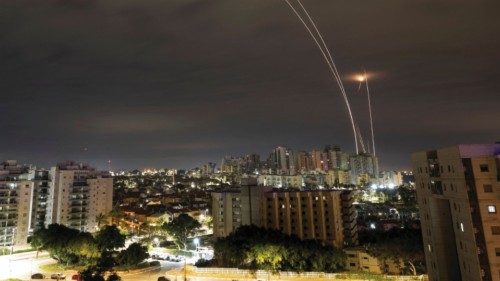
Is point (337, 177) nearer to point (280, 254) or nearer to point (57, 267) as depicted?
point (280, 254)

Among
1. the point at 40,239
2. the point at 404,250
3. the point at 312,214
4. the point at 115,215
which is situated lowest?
the point at 404,250

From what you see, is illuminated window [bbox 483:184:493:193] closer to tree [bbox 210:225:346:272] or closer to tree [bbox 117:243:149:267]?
tree [bbox 210:225:346:272]

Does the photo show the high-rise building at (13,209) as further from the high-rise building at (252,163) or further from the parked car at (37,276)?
the high-rise building at (252,163)

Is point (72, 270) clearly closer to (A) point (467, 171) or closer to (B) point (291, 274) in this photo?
(B) point (291, 274)

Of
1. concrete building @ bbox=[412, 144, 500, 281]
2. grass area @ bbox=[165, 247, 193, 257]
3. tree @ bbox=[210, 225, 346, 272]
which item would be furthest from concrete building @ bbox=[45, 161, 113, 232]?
concrete building @ bbox=[412, 144, 500, 281]

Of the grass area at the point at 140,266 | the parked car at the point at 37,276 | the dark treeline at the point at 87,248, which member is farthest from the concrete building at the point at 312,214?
the parked car at the point at 37,276

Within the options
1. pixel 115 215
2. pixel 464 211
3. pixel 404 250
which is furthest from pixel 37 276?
pixel 464 211

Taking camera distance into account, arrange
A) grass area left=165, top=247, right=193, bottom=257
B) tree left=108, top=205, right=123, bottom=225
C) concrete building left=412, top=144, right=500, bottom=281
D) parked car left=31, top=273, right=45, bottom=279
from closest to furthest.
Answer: concrete building left=412, top=144, right=500, bottom=281 → parked car left=31, top=273, right=45, bottom=279 → grass area left=165, top=247, right=193, bottom=257 → tree left=108, top=205, right=123, bottom=225
